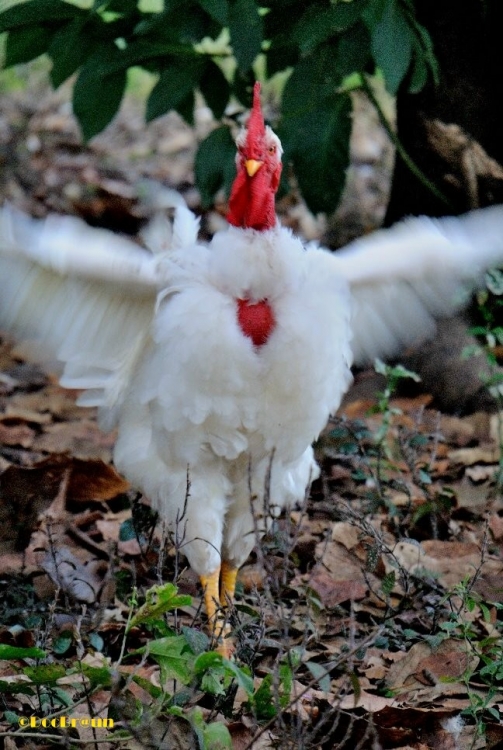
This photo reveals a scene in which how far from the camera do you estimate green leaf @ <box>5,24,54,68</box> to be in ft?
14.7

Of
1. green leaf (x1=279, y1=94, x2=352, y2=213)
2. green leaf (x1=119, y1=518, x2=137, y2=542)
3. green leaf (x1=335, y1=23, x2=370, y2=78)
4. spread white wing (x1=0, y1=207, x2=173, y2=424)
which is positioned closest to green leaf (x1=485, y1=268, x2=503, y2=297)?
green leaf (x1=335, y1=23, x2=370, y2=78)

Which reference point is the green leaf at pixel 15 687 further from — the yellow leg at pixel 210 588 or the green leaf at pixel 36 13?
the green leaf at pixel 36 13

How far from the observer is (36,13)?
428 cm

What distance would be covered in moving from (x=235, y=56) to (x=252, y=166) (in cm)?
92

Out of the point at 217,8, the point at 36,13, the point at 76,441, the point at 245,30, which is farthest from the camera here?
the point at 76,441

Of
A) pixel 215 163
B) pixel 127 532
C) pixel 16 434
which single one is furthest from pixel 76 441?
pixel 215 163

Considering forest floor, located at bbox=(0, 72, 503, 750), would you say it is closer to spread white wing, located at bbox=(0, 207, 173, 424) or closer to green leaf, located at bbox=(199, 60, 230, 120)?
spread white wing, located at bbox=(0, 207, 173, 424)

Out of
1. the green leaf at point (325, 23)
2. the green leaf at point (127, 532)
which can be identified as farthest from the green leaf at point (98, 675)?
the green leaf at point (325, 23)

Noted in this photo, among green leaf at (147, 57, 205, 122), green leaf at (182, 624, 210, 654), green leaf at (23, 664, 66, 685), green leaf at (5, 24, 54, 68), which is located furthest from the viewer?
green leaf at (147, 57, 205, 122)

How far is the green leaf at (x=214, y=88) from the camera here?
15.6ft

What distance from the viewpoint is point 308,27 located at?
3.94m

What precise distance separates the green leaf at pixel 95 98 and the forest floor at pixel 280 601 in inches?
57.0

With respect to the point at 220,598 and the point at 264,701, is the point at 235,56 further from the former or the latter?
the point at 264,701

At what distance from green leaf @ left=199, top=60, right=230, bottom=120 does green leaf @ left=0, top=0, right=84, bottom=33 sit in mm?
620
